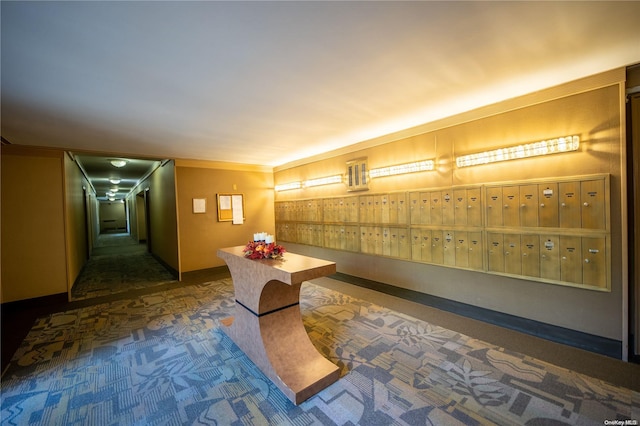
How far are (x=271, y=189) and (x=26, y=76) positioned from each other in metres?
4.89

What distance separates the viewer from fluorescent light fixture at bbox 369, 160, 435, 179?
3.47m

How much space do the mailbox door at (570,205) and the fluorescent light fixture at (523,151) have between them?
13.9 inches

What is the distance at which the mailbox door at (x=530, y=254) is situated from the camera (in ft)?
8.59

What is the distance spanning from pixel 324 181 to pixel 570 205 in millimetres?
3613

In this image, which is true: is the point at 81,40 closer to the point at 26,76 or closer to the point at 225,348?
the point at 26,76

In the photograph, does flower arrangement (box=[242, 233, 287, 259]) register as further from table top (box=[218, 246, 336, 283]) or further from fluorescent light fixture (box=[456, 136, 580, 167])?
fluorescent light fixture (box=[456, 136, 580, 167])

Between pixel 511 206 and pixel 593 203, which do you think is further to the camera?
pixel 511 206

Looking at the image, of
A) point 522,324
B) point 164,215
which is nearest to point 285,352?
point 522,324

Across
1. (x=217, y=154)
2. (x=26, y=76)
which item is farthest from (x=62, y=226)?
(x=26, y=76)

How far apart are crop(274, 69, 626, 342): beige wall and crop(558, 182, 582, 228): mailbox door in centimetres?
15

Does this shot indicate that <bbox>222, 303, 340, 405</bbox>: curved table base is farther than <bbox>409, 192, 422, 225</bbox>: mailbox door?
No

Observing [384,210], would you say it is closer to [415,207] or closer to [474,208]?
[415,207]

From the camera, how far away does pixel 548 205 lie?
2549 millimetres

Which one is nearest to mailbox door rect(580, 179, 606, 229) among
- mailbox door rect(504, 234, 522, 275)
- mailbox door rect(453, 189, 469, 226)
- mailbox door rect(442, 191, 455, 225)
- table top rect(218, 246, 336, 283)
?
mailbox door rect(504, 234, 522, 275)
